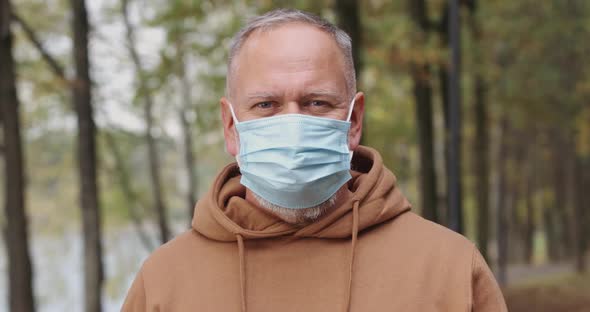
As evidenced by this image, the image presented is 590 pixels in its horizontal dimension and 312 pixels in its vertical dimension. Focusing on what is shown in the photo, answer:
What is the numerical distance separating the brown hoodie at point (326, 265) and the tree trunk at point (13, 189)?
9.24 m

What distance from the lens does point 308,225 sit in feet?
7.88

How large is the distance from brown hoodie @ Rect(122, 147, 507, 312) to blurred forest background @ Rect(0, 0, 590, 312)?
25.0 feet

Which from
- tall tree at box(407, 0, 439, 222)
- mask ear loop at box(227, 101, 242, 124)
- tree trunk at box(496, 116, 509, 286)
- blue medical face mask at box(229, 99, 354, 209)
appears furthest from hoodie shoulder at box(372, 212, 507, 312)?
tree trunk at box(496, 116, 509, 286)

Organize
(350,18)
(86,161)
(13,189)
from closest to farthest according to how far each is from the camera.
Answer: (350,18) < (13,189) < (86,161)

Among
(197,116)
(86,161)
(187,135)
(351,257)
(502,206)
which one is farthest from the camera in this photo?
(502,206)

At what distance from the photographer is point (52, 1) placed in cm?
2041

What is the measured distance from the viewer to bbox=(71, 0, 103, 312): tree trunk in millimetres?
13812

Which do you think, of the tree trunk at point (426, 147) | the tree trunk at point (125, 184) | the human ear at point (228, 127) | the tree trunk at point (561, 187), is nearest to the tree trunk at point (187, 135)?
the tree trunk at point (125, 184)

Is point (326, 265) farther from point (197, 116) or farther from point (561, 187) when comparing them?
point (561, 187)

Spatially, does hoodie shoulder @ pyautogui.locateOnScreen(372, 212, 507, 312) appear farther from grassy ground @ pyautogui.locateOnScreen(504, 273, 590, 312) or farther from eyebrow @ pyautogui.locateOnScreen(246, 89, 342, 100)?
grassy ground @ pyautogui.locateOnScreen(504, 273, 590, 312)

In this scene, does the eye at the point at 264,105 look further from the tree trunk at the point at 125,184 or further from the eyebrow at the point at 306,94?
the tree trunk at the point at 125,184

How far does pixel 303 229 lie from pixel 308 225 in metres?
0.03

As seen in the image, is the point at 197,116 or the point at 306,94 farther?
the point at 197,116

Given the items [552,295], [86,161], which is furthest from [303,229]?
[552,295]
